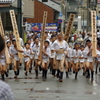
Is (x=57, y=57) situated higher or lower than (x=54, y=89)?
higher

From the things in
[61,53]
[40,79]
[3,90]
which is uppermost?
[3,90]

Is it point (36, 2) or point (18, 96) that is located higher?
point (36, 2)

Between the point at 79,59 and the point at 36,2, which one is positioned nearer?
the point at 79,59

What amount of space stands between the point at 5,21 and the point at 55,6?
24.4 m

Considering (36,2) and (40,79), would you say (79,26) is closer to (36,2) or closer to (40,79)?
(36,2)

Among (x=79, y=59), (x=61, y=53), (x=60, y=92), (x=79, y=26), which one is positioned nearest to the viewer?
(x=60, y=92)

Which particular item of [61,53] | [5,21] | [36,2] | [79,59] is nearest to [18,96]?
[61,53]

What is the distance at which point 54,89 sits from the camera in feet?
32.7

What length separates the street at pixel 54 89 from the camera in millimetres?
8688

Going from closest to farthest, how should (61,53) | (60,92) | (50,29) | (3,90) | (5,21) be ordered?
(3,90) < (60,92) < (61,53) < (5,21) < (50,29)

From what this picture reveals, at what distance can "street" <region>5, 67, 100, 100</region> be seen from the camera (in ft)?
28.5

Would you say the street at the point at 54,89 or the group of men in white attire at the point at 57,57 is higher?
the group of men in white attire at the point at 57,57

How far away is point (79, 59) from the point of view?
45.0 ft

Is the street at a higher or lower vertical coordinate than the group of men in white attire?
lower
